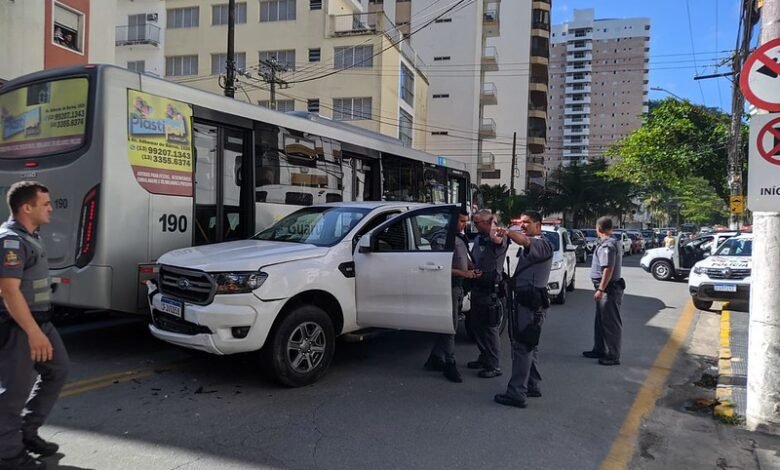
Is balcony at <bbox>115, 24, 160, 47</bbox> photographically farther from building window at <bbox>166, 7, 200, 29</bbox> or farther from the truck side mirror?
the truck side mirror

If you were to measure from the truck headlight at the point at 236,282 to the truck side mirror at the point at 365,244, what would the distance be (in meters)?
1.20

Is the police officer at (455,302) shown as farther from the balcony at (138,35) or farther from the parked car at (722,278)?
the balcony at (138,35)

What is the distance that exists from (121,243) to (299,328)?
2260 mm

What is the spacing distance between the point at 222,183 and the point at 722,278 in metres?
9.44

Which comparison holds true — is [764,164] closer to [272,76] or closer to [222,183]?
[222,183]

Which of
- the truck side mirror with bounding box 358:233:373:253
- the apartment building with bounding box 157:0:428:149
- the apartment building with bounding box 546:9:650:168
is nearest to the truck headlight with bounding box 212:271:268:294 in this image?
the truck side mirror with bounding box 358:233:373:253

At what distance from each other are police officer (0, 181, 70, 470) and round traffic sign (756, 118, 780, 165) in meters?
5.21

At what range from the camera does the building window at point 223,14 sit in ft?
116

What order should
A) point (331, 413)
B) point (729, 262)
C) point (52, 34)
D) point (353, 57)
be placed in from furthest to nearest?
1. point (353, 57)
2. point (52, 34)
3. point (729, 262)
4. point (331, 413)

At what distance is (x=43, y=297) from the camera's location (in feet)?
11.4

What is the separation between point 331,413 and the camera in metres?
4.78

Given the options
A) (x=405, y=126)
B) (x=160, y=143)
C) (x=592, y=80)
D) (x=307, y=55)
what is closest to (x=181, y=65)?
(x=307, y=55)

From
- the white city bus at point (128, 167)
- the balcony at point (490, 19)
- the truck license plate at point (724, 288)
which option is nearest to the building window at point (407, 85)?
the balcony at point (490, 19)

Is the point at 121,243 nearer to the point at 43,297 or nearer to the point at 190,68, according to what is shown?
the point at 43,297
